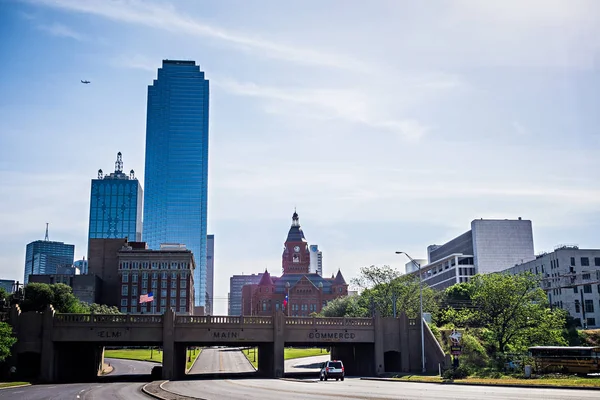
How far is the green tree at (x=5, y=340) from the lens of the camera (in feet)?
164

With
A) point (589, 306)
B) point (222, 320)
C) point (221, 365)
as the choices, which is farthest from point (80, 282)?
point (589, 306)

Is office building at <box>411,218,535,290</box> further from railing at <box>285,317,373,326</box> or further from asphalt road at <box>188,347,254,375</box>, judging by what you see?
railing at <box>285,317,373,326</box>

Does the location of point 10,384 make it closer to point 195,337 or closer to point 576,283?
point 195,337

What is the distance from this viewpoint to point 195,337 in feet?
191

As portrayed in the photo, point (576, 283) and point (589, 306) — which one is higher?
point (576, 283)

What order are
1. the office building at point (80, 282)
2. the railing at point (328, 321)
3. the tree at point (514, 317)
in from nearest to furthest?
the railing at point (328, 321) → the tree at point (514, 317) → the office building at point (80, 282)

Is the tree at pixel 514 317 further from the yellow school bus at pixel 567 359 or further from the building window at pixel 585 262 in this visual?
the building window at pixel 585 262

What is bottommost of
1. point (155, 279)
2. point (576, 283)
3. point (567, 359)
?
point (567, 359)

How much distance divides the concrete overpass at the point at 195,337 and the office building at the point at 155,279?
98156 millimetres

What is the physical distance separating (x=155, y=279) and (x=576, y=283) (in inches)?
4094

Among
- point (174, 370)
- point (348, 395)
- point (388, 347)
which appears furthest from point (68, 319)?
point (348, 395)

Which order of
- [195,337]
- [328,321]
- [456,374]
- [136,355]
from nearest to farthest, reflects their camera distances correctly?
[456,374], [195,337], [328,321], [136,355]

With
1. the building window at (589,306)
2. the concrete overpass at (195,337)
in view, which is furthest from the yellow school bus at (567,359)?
the building window at (589,306)

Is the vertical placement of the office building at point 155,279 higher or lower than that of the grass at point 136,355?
higher
